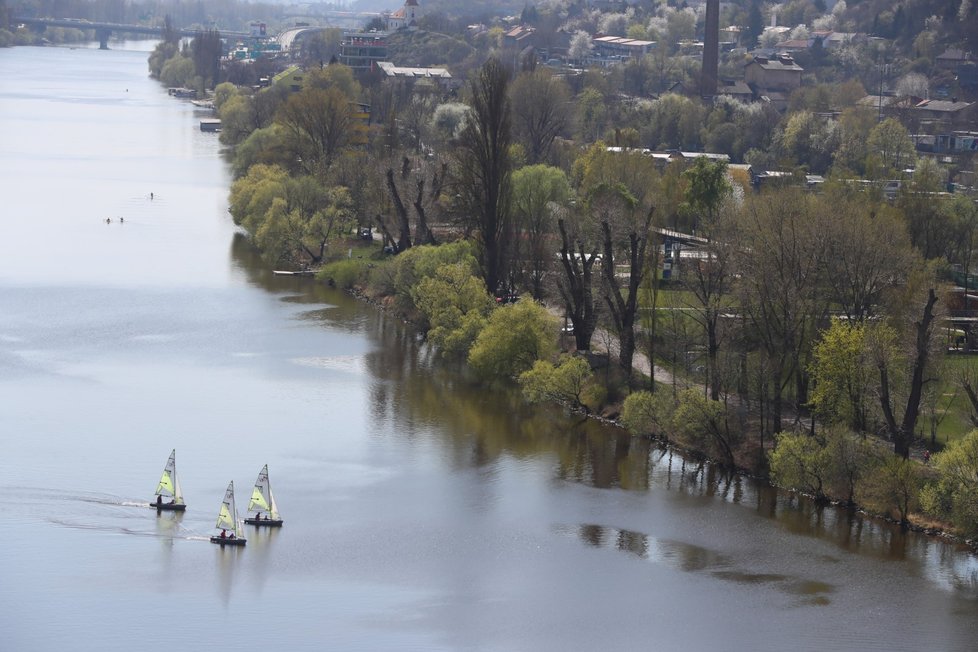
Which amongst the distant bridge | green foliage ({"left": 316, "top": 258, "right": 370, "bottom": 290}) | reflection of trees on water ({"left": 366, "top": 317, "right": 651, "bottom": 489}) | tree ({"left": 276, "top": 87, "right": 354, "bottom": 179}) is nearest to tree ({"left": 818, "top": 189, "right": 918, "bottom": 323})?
reflection of trees on water ({"left": 366, "top": 317, "right": 651, "bottom": 489})

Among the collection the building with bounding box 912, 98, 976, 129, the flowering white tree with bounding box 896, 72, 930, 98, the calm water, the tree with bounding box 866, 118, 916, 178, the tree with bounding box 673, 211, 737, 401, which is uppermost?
the flowering white tree with bounding box 896, 72, 930, 98

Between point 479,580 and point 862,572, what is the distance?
4.99 m

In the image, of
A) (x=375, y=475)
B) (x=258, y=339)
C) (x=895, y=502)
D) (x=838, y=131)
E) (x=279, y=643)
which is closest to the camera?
(x=279, y=643)

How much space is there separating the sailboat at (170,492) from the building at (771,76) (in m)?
54.5

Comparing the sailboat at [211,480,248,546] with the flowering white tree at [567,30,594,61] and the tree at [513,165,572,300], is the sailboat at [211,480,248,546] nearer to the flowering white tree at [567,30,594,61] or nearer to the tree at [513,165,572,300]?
the tree at [513,165,572,300]

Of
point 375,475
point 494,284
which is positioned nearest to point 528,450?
point 375,475

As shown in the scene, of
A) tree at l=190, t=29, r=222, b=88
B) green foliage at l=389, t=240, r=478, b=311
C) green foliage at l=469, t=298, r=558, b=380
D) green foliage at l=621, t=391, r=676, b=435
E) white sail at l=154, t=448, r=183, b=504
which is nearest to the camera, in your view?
white sail at l=154, t=448, r=183, b=504

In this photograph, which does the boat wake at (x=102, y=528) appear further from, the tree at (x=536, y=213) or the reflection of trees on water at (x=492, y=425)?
the tree at (x=536, y=213)

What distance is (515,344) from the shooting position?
28109mm

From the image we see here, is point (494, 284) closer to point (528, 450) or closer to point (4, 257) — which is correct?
point (528, 450)

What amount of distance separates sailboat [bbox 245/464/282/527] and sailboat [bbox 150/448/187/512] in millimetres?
974

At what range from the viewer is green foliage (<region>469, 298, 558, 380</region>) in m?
28.0

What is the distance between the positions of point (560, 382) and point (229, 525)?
8.22 meters

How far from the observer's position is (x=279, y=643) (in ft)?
56.0
